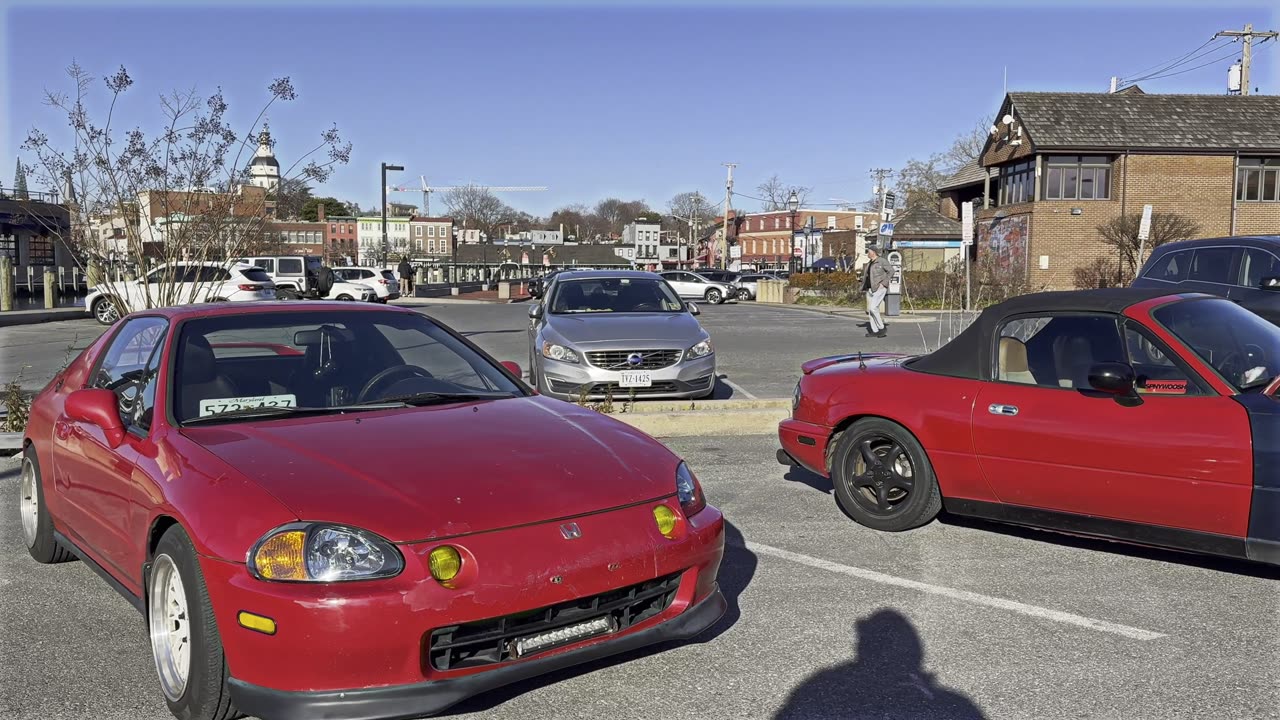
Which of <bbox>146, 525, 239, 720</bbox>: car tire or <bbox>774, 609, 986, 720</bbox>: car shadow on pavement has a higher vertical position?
<bbox>146, 525, 239, 720</bbox>: car tire

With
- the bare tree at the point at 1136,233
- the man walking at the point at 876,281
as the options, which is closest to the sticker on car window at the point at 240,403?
the man walking at the point at 876,281

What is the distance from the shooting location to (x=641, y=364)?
33.2 ft

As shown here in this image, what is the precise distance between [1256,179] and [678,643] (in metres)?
44.6

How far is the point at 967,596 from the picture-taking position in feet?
16.0

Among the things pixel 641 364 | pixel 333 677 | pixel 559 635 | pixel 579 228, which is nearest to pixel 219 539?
pixel 333 677

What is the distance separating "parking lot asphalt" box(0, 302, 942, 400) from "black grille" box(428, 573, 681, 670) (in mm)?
7476

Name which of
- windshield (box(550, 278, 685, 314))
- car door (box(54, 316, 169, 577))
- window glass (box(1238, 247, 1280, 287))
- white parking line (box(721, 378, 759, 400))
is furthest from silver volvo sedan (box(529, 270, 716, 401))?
window glass (box(1238, 247, 1280, 287))

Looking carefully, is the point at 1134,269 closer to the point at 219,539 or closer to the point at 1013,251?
the point at 1013,251

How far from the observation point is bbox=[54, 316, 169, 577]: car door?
4094 mm

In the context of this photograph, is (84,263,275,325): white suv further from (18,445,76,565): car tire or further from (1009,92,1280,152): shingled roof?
(1009,92,1280,152): shingled roof

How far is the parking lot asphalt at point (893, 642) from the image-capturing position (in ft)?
12.0

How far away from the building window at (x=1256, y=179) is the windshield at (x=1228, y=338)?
135 feet

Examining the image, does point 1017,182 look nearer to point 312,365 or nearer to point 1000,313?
point 1000,313

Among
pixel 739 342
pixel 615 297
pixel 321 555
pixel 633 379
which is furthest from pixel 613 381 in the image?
pixel 739 342
